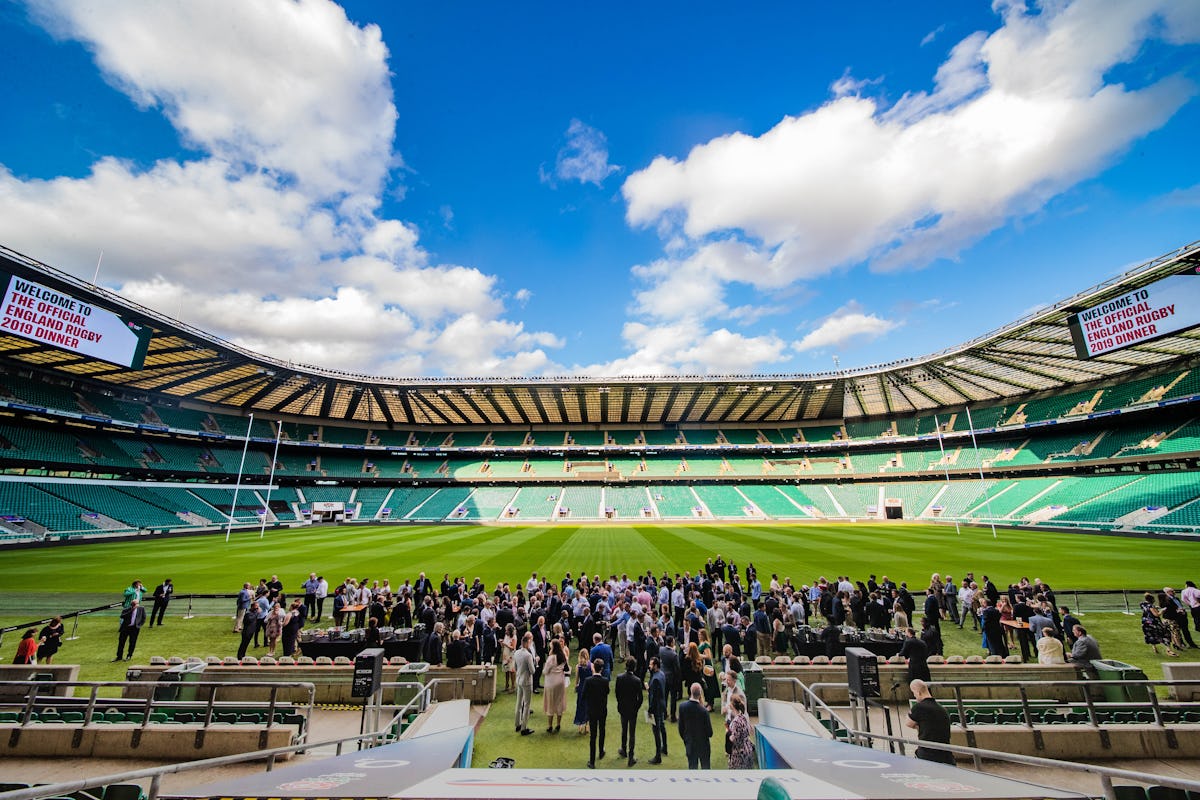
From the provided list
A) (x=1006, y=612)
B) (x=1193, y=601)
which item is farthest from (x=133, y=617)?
(x=1193, y=601)

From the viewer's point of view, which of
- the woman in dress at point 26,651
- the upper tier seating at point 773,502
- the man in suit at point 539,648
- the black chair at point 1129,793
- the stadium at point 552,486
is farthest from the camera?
the upper tier seating at point 773,502

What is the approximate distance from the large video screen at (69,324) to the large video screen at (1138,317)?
5979 centimetres

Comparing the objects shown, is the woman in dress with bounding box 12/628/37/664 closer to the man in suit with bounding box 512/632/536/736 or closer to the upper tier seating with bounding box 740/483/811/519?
the man in suit with bounding box 512/632/536/736

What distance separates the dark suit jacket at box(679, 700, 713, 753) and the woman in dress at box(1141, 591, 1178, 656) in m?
11.8

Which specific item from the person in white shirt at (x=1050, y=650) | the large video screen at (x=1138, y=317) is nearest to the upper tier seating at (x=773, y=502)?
the large video screen at (x=1138, y=317)

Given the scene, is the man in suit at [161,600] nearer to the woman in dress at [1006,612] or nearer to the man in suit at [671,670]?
the man in suit at [671,670]

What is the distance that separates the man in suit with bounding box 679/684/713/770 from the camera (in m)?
5.71

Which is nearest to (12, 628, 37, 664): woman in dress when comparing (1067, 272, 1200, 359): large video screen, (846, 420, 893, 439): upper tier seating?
(1067, 272, 1200, 359): large video screen

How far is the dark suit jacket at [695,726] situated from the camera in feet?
18.8

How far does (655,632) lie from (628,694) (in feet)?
10.1

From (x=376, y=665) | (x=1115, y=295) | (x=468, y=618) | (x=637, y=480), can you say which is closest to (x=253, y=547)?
(x=468, y=618)

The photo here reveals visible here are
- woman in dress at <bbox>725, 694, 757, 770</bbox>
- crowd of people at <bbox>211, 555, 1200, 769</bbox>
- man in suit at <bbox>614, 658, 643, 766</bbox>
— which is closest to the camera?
woman in dress at <bbox>725, 694, 757, 770</bbox>

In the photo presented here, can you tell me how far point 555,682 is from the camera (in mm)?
7480

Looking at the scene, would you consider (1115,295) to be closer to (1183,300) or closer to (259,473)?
(1183,300)
